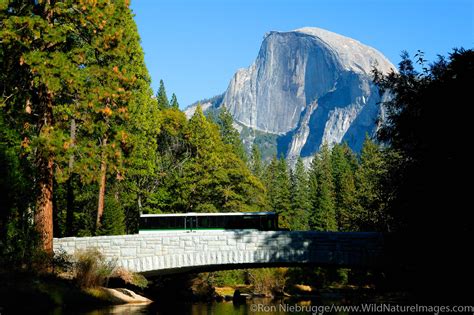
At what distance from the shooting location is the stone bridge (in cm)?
2606

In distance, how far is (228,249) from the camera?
2711 cm

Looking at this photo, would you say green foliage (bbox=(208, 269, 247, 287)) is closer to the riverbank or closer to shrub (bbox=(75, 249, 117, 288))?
shrub (bbox=(75, 249, 117, 288))

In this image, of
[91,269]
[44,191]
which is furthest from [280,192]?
[44,191]

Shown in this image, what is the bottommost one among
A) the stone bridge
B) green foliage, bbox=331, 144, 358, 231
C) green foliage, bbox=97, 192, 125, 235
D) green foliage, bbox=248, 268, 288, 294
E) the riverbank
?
green foliage, bbox=248, 268, 288, 294

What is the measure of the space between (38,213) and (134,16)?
19.9 m

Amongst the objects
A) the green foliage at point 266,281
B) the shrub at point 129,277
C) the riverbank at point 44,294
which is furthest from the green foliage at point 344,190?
the riverbank at point 44,294

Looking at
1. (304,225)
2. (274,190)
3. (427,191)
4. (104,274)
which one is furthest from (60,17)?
(274,190)

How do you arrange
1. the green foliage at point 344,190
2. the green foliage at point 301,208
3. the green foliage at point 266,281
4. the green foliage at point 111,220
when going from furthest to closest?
the green foliage at point 301,208, the green foliage at point 344,190, the green foliage at point 266,281, the green foliage at point 111,220

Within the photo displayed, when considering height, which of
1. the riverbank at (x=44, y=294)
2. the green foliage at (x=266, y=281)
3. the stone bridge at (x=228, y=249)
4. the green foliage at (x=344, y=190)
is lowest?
the green foliage at (x=266, y=281)

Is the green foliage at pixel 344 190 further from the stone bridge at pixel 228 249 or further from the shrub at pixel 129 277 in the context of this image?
the shrub at pixel 129 277

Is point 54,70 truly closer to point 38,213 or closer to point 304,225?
point 38,213

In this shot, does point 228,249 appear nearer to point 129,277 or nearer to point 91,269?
point 129,277

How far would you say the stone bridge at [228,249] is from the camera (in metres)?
26.1

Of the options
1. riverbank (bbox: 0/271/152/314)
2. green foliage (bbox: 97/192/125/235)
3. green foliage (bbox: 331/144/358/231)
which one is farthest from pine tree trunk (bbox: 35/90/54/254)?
green foliage (bbox: 331/144/358/231)
